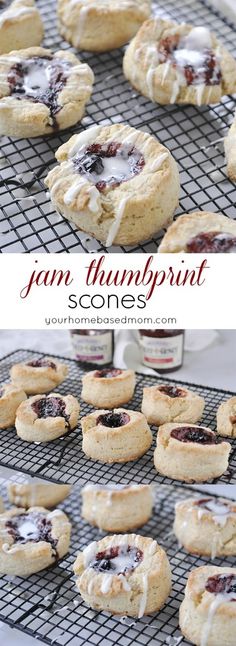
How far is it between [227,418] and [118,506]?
0.37 metres

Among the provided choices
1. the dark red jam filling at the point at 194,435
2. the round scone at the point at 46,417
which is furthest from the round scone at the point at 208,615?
the round scone at the point at 46,417

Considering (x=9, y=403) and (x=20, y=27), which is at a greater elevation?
(x=20, y=27)

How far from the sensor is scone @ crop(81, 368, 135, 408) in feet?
6.48

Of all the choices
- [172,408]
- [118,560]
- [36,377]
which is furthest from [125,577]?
[36,377]

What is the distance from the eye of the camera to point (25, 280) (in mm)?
1421

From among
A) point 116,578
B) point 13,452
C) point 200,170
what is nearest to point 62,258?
point 200,170

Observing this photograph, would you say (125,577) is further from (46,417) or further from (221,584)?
(46,417)

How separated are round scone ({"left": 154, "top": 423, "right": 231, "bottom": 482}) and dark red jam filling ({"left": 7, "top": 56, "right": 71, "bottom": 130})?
2.08 feet

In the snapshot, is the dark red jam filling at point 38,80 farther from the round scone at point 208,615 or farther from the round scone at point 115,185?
the round scone at point 208,615

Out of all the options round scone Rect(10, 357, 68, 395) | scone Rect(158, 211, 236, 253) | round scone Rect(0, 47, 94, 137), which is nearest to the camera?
scone Rect(158, 211, 236, 253)

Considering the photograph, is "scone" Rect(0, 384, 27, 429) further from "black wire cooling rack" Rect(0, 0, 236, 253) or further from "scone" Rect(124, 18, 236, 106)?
"scone" Rect(124, 18, 236, 106)

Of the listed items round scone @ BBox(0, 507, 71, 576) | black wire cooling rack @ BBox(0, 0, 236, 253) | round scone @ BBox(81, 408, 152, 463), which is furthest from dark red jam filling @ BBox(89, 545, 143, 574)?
black wire cooling rack @ BBox(0, 0, 236, 253)

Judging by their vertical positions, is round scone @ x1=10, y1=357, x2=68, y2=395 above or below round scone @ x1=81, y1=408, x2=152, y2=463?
below

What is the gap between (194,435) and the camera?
71.0 inches
